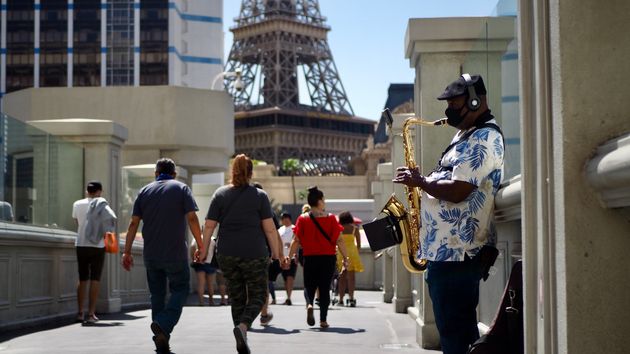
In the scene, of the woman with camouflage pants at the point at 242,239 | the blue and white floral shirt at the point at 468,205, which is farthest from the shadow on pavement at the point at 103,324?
the blue and white floral shirt at the point at 468,205

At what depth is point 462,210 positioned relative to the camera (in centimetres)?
580

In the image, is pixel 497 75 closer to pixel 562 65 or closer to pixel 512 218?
pixel 512 218

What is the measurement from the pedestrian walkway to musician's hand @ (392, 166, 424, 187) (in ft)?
12.8

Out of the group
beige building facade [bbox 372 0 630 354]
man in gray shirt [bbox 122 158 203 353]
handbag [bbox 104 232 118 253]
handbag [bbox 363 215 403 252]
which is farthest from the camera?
handbag [bbox 104 232 118 253]

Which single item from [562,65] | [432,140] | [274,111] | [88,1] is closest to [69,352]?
[432,140]

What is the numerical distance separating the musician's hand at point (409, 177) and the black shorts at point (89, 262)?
847cm

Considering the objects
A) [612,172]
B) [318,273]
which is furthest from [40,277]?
[612,172]

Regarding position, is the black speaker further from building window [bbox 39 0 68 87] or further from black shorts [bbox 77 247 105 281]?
building window [bbox 39 0 68 87]

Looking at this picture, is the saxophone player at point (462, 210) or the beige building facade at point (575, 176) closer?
the beige building facade at point (575, 176)

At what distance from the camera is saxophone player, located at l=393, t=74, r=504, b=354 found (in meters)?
5.72

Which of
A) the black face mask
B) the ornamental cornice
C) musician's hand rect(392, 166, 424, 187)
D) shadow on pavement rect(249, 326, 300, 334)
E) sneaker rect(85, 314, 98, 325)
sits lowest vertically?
shadow on pavement rect(249, 326, 300, 334)

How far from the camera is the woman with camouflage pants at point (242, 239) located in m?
9.42

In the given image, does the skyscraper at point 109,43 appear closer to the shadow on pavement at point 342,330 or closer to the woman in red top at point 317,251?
the woman in red top at point 317,251

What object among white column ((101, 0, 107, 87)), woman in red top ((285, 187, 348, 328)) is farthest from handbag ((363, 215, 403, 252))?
white column ((101, 0, 107, 87))
